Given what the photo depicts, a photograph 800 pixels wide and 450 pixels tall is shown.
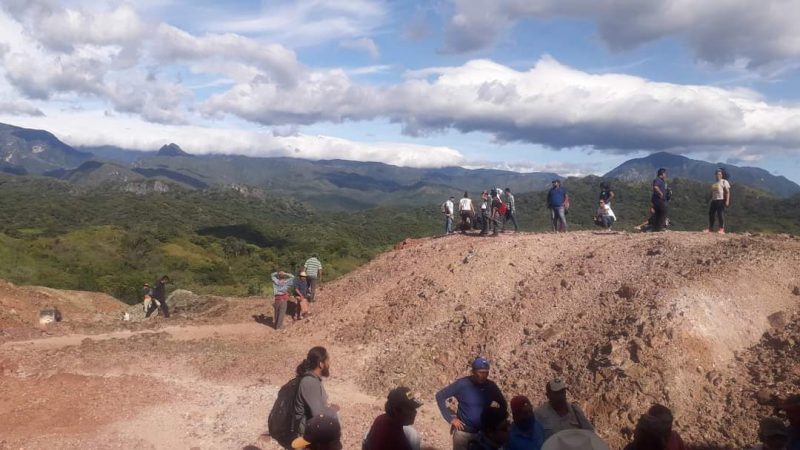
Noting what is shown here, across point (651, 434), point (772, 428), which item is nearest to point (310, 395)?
point (651, 434)

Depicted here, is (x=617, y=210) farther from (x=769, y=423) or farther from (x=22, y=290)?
(x=769, y=423)

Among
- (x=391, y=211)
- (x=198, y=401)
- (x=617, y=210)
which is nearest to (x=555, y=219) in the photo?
(x=198, y=401)

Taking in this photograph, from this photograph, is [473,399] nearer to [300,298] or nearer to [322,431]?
[322,431]

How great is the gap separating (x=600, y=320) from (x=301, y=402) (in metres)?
7.51

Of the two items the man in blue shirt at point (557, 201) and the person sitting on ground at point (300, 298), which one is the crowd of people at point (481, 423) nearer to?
the person sitting on ground at point (300, 298)

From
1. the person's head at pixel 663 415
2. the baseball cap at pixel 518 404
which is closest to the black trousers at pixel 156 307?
the baseball cap at pixel 518 404

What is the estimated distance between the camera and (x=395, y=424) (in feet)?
14.3

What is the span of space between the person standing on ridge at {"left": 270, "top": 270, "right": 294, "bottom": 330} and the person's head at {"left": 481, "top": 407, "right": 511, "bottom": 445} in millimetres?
10268

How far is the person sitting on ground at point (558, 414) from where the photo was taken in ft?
16.6

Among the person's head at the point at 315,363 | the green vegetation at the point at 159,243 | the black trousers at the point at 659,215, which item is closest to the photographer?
the person's head at the point at 315,363

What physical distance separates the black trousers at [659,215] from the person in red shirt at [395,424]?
11.6 m

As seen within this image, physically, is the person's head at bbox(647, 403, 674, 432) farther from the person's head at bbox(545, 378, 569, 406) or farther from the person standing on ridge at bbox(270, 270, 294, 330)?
the person standing on ridge at bbox(270, 270, 294, 330)

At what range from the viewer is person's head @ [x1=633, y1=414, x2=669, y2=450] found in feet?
12.8

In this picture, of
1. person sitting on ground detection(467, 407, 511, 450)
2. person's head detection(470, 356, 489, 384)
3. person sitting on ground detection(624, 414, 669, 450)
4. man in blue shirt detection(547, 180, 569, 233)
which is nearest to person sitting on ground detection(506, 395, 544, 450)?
person sitting on ground detection(467, 407, 511, 450)
